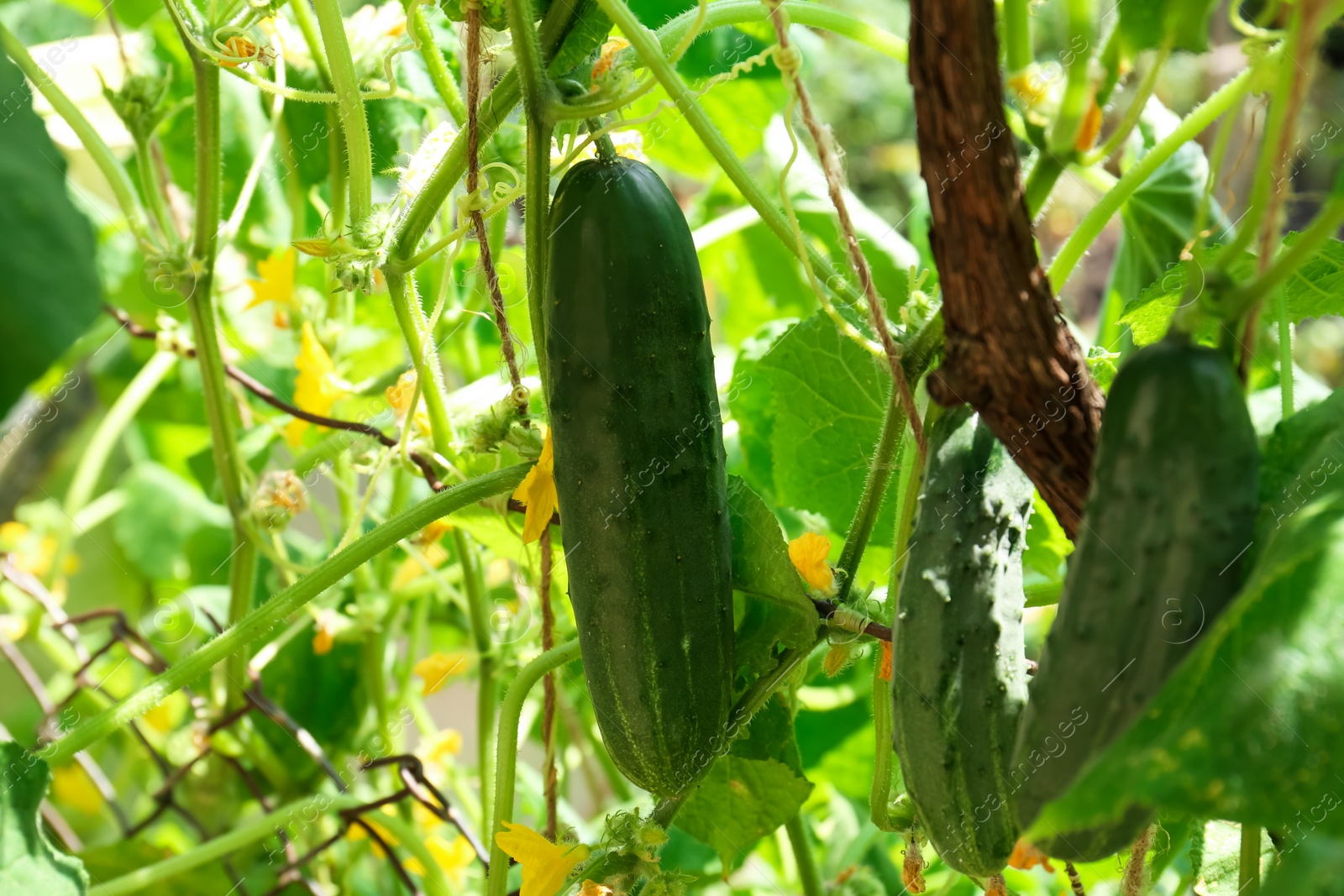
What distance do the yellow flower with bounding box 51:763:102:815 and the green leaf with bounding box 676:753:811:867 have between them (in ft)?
3.51

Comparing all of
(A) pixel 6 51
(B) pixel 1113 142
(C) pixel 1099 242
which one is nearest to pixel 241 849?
(A) pixel 6 51

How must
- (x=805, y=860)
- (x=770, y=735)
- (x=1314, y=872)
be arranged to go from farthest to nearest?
(x=805, y=860) < (x=770, y=735) < (x=1314, y=872)

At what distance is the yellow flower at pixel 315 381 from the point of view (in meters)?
1.01

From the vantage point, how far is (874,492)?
27.5 inches

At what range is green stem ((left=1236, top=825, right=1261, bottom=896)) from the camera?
594 mm

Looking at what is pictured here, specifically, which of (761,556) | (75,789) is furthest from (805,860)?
(75,789)

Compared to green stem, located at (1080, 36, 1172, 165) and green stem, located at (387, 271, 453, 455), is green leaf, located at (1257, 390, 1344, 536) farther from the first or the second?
green stem, located at (387, 271, 453, 455)

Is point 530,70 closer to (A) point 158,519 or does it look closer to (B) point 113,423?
(B) point 113,423

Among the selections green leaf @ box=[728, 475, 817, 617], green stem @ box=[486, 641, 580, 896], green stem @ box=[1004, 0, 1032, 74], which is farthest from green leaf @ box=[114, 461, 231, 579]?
green stem @ box=[1004, 0, 1032, 74]

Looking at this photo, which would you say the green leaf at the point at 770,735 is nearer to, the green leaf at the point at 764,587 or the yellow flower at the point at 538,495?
the green leaf at the point at 764,587

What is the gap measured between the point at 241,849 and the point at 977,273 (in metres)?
0.96

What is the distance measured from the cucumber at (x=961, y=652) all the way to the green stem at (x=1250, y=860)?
121 millimetres

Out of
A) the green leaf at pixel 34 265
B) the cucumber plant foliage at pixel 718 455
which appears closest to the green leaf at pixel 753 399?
the cucumber plant foliage at pixel 718 455

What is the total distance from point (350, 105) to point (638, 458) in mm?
294
